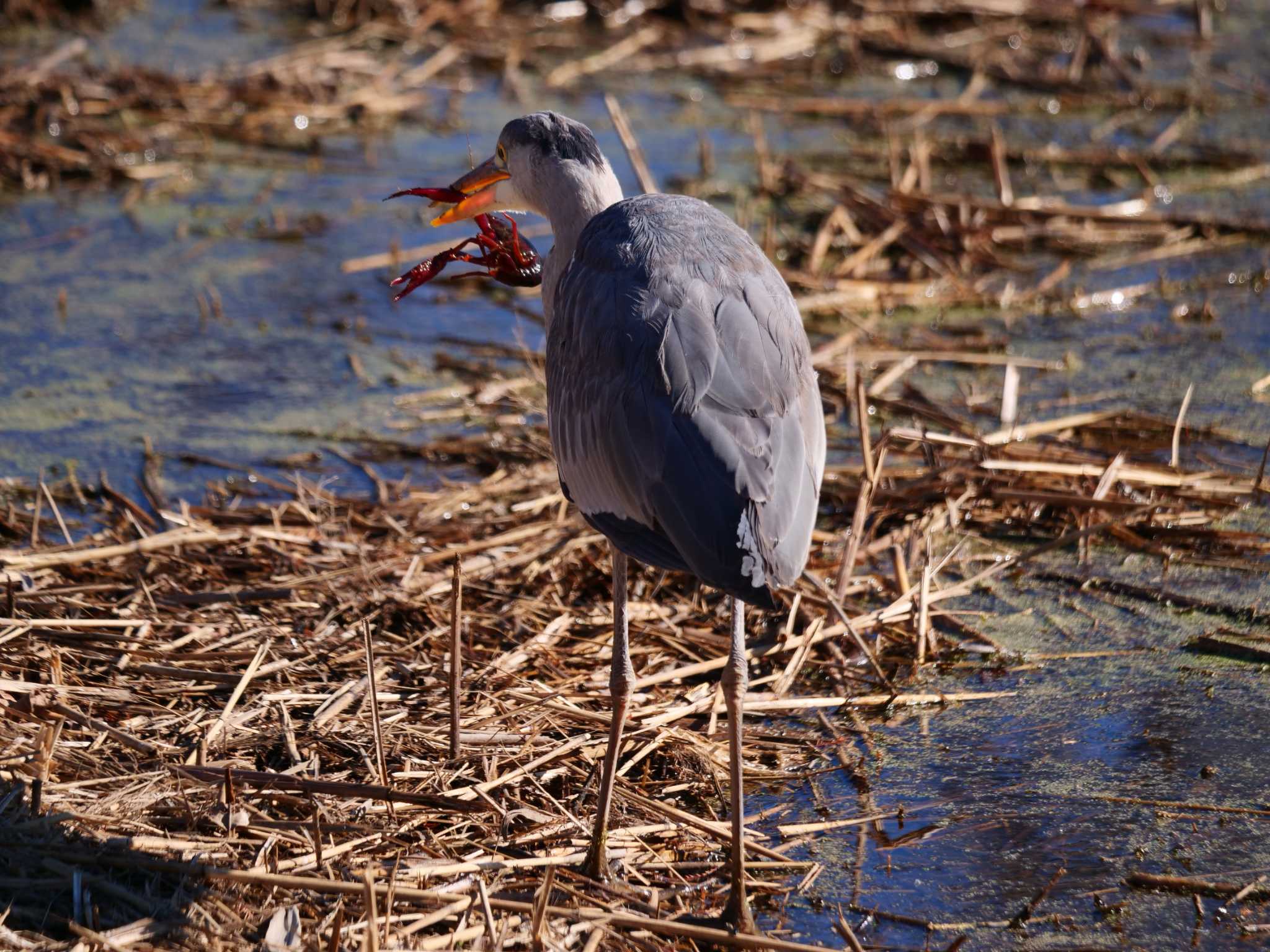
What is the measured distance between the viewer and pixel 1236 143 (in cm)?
877

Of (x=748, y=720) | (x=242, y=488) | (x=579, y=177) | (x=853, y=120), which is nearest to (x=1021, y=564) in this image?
(x=748, y=720)

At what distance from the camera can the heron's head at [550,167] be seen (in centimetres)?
405

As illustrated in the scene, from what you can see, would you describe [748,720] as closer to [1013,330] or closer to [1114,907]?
[1114,907]

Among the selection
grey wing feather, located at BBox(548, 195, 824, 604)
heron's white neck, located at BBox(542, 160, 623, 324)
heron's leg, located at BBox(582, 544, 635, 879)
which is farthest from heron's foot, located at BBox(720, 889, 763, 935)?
heron's white neck, located at BBox(542, 160, 623, 324)

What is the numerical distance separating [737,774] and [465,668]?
1.12m

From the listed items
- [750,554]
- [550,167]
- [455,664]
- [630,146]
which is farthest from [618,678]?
[630,146]

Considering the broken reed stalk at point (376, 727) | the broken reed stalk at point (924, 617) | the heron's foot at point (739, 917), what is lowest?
the broken reed stalk at point (924, 617)

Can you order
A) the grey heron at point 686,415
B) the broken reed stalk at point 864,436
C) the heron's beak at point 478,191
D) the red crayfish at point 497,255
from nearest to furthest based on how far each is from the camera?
1. the grey heron at point 686,415
2. the red crayfish at point 497,255
3. the heron's beak at point 478,191
4. the broken reed stalk at point 864,436

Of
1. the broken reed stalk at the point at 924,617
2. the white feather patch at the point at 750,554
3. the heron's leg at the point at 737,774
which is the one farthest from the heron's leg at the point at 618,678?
the broken reed stalk at the point at 924,617

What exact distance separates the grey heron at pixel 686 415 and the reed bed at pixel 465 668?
29cm

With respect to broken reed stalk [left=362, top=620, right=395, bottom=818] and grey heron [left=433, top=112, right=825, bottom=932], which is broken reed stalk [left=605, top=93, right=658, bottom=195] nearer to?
grey heron [left=433, top=112, right=825, bottom=932]

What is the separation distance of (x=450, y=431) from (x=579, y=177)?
196 cm

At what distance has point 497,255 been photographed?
4.27 m

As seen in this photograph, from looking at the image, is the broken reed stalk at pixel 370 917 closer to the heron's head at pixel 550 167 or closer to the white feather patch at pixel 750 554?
the white feather patch at pixel 750 554
